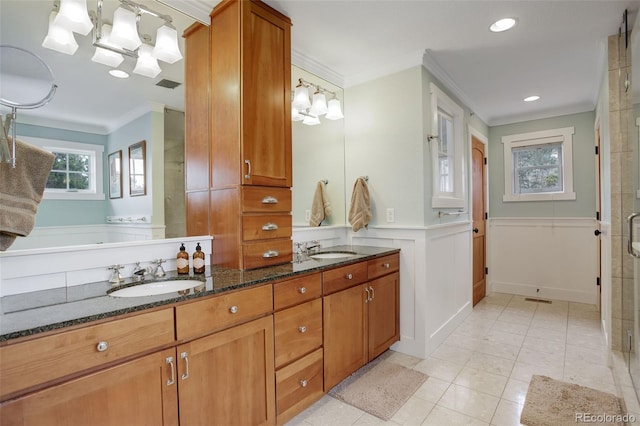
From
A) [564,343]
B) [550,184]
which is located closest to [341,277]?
[564,343]

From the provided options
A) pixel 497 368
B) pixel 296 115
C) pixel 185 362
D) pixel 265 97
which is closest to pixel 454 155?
pixel 296 115

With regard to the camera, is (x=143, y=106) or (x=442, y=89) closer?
(x=143, y=106)

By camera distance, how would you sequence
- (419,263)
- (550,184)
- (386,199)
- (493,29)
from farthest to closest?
(550,184)
(386,199)
(419,263)
(493,29)

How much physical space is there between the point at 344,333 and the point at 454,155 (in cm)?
234

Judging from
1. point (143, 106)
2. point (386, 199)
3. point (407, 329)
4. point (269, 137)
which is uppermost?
point (143, 106)

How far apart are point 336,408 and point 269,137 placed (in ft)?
5.80

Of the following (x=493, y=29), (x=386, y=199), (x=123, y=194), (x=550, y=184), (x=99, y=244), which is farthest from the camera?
(x=550, y=184)

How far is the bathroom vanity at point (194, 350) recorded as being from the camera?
98 cm

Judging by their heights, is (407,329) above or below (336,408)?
above

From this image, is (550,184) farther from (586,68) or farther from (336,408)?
(336,408)

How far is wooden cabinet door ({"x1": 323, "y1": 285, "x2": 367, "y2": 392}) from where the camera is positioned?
6.64 feet

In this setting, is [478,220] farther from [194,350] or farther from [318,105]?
[194,350]

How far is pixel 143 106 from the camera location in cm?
182

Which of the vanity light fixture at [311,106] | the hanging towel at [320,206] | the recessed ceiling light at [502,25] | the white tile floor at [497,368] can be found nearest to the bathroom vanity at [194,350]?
the white tile floor at [497,368]
